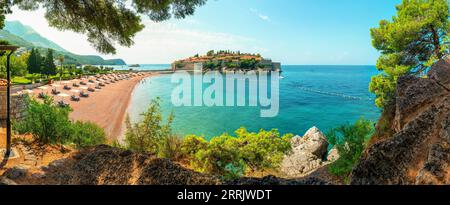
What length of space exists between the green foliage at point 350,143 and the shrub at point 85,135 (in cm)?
630

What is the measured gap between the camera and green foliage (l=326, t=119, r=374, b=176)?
6.48 metres

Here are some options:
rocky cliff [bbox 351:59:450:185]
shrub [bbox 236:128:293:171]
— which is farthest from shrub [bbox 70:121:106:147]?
rocky cliff [bbox 351:59:450:185]

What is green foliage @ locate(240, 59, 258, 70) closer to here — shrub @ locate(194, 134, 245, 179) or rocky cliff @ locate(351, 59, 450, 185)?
shrub @ locate(194, 134, 245, 179)

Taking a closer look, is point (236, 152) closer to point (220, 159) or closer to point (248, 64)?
point (220, 159)

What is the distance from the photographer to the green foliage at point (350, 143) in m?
6.48

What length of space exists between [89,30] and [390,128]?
23.9ft

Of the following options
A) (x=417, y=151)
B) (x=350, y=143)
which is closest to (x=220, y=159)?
(x=350, y=143)

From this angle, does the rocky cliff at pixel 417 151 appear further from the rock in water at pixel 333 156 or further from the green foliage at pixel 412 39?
the rock in water at pixel 333 156

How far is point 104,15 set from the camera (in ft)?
20.9

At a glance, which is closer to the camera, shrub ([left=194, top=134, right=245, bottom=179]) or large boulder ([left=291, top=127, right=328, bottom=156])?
shrub ([left=194, top=134, right=245, bottom=179])

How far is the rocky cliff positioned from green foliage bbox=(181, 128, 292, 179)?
10.9 ft

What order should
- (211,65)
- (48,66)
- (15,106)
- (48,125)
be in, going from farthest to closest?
(211,65) < (48,66) < (15,106) < (48,125)

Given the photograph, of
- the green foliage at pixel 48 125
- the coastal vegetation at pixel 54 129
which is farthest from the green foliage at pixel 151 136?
the green foliage at pixel 48 125

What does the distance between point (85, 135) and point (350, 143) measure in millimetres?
6939
